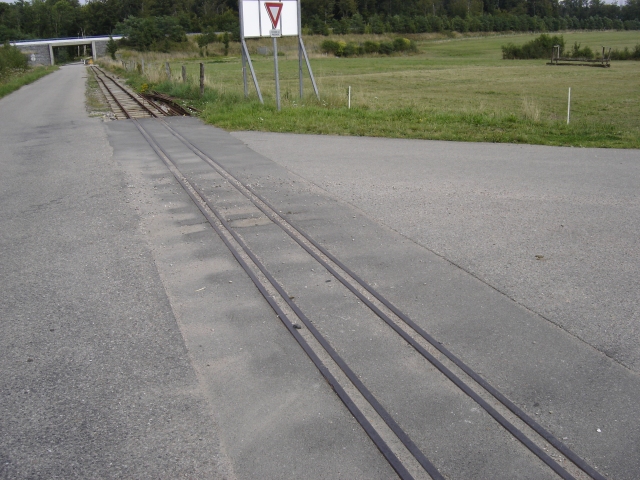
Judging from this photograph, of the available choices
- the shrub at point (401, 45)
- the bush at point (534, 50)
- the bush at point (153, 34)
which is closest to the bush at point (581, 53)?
the bush at point (534, 50)

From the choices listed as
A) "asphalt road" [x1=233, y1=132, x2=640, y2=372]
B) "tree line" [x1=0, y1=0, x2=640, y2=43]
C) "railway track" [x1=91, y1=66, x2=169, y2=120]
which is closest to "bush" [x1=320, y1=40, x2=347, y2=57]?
"tree line" [x1=0, y1=0, x2=640, y2=43]

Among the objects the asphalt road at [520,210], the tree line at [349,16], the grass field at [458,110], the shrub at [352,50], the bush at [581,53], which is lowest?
the asphalt road at [520,210]

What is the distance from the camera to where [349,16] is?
433 ft

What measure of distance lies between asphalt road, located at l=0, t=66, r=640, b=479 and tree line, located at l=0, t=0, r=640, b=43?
86.8 metres

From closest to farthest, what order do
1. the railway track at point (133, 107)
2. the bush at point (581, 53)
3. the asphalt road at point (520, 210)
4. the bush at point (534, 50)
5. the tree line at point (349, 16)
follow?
the asphalt road at point (520, 210) → the railway track at point (133, 107) → the bush at point (581, 53) → the bush at point (534, 50) → the tree line at point (349, 16)

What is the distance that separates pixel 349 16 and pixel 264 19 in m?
117

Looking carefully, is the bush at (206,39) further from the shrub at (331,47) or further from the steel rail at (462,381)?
the steel rail at (462,381)

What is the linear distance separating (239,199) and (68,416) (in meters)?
5.59

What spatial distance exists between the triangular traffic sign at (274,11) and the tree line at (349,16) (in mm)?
74650

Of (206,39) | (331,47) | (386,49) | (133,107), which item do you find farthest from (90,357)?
(206,39)

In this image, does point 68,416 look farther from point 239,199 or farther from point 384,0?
point 384,0

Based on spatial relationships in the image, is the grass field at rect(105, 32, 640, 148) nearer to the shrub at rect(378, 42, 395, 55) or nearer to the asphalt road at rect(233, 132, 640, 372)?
the asphalt road at rect(233, 132, 640, 372)

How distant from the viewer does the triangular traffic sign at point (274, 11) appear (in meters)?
19.5

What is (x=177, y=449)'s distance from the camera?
12.6 feet
